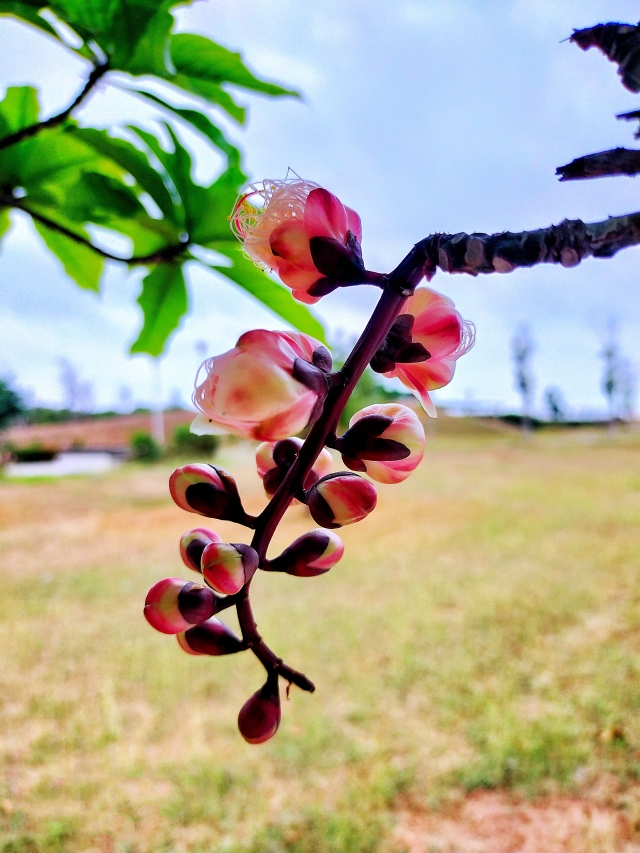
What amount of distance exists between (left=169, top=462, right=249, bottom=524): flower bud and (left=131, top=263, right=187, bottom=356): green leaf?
0.49 meters

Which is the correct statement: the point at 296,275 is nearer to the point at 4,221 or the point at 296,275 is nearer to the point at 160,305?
the point at 160,305

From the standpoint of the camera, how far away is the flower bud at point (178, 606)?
0.25 meters

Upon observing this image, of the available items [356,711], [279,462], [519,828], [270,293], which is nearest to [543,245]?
[279,462]

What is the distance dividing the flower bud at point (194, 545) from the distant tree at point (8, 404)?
37.8 feet

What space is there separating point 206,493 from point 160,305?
0.55m

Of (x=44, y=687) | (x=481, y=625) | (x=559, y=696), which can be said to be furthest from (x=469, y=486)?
(x=44, y=687)

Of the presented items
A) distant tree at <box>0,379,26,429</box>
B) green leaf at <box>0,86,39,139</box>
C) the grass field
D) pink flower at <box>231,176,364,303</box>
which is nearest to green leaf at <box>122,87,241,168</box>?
green leaf at <box>0,86,39,139</box>

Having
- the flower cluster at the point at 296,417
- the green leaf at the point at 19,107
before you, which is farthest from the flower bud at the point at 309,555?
the green leaf at the point at 19,107

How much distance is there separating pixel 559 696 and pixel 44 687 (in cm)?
211

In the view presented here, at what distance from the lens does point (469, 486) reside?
26.1ft

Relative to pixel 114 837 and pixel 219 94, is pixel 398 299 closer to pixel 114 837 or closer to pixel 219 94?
pixel 219 94

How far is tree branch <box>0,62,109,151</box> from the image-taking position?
0.60 metres

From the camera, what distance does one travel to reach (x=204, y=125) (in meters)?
0.65

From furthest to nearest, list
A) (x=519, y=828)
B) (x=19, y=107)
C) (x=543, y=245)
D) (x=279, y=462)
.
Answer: (x=519, y=828) → (x=19, y=107) → (x=279, y=462) → (x=543, y=245)
